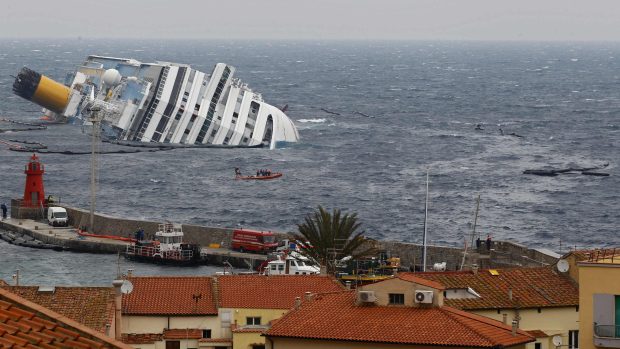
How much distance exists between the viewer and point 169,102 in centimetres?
12900

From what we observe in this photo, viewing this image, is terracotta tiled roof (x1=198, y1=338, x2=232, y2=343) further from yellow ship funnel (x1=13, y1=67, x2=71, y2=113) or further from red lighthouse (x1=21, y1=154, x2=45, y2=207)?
yellow ship funnel (x1=13, y1=67, x2=71, y2=113)

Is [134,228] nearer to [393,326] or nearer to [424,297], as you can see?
[424,297]

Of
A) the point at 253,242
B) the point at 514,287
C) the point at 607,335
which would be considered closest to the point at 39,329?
the point at 607,335

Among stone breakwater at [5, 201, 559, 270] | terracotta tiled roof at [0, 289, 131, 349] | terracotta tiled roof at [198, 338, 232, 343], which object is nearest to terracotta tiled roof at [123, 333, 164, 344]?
terracotta tiled roof at [198, 338, 232, 343]

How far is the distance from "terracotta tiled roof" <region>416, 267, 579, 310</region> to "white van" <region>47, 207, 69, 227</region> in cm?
4523

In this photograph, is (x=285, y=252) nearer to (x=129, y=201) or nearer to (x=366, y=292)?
(x=366, y=292)

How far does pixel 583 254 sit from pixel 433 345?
9.79m

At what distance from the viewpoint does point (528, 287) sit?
112 ft

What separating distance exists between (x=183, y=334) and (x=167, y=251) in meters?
34.6

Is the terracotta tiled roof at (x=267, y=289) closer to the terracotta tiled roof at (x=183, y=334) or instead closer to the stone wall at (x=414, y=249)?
the terracotta tiled roof at (x=183, y=334)

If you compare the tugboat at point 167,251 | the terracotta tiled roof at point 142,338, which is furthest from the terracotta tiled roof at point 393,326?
the tugboat at point 167,251

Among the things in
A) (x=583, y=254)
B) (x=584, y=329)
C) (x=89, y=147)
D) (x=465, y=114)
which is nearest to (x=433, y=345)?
(x=584, y=329)

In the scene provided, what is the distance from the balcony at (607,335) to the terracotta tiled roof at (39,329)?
1474cm

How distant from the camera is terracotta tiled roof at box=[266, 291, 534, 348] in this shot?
2316 centimetres
